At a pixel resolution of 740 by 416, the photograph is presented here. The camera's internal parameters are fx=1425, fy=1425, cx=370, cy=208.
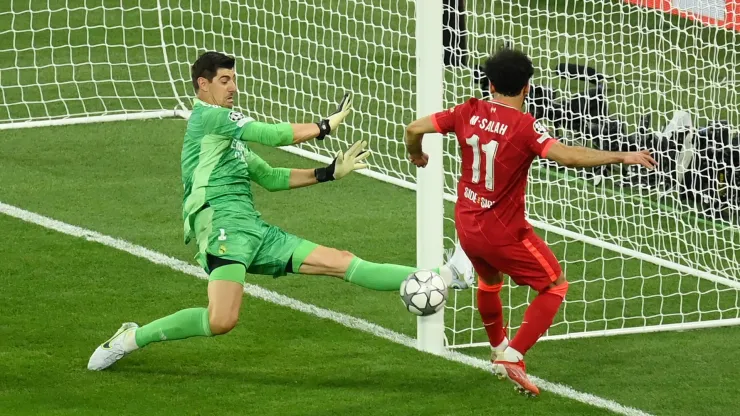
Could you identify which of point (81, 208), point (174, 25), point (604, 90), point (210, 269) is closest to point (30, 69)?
point (174, 25)

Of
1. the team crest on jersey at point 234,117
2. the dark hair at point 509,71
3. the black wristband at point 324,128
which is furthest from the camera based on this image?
the team crest on jersey at point 234,117

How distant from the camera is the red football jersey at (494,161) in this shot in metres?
7.00

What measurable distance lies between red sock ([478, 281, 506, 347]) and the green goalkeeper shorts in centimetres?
102

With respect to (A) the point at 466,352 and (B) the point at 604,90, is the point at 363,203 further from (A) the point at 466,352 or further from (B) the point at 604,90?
(A) the point at 466,352

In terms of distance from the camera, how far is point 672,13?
34.5 ft

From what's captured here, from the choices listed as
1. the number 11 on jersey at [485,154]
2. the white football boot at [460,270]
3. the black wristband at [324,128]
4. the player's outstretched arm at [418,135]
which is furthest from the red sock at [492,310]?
the black wristband at [324,128]

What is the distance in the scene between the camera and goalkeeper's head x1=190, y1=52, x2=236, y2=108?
7402 millimetres

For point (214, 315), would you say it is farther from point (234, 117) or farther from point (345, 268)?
point (234, 117)

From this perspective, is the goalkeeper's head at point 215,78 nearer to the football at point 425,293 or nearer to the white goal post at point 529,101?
the white goal post at point 529,101

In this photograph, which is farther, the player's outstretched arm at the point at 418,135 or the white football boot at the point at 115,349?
the white football boot at the point at 115,349

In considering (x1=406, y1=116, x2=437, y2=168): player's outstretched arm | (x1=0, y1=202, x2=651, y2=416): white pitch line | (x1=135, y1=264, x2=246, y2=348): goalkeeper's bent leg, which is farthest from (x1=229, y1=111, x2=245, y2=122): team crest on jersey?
(x1=0, y1=202, x2=651, y2=416): white pitch line

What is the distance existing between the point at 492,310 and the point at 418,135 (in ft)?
3.37

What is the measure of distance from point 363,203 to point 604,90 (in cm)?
207

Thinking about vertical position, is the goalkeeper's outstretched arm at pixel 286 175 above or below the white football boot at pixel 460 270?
above
